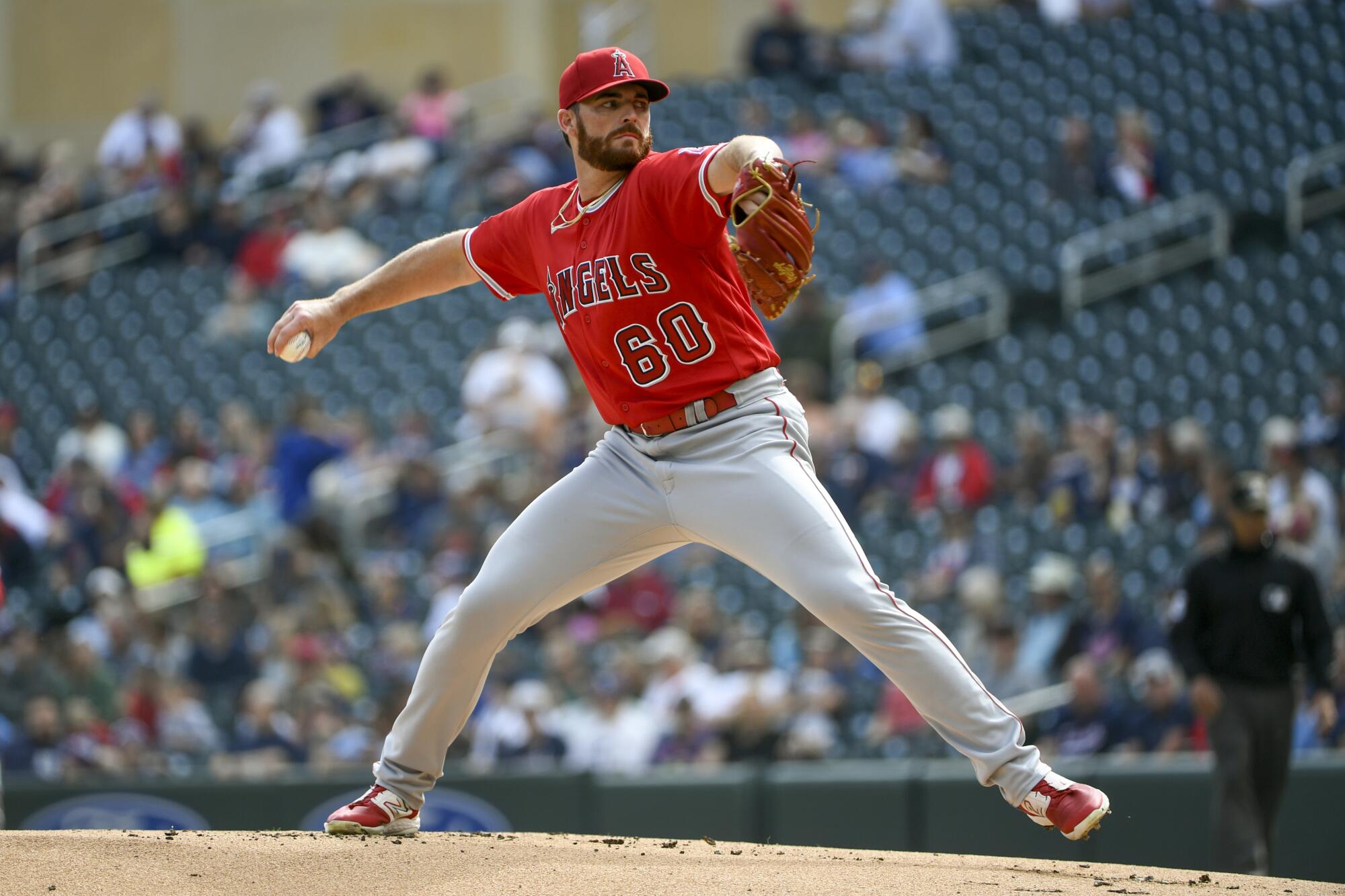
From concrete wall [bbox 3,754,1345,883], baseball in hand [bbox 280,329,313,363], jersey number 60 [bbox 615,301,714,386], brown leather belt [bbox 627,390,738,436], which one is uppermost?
baseball in hand [bbox 280,329,313,363]

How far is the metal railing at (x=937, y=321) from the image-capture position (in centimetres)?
1094

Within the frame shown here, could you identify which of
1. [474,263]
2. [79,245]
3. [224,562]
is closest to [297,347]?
[474,263]

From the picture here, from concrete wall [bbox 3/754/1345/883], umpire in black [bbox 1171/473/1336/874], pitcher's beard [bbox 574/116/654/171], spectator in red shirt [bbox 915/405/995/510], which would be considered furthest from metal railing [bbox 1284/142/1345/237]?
pitcher's beard [bbox 574/116/654/171]

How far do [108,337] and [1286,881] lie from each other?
35.9 feet

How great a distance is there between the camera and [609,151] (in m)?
3.66

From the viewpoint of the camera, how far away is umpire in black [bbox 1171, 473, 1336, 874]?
18.8 feet

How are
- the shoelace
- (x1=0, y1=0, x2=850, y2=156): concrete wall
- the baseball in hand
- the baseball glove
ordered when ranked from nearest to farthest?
the baseball glove
the baseball in hand
the shoelace
(x1=0, y1=0, x2=850, y2=156): concrete wall

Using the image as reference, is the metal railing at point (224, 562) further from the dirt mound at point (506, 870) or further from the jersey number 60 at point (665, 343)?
the jersey number 60 at point (665, 343)

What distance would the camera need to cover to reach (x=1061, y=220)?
11516 millimetres

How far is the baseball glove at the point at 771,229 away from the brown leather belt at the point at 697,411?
393 millimetres

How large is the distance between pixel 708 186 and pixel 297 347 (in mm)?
1129

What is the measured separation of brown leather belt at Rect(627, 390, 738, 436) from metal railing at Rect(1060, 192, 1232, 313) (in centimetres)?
786

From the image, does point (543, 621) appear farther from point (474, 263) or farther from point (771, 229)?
point (771, 229)

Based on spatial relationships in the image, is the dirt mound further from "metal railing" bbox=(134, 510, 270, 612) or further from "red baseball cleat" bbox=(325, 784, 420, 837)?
"metal railing" bbox=(134, 510, 270, 612)
